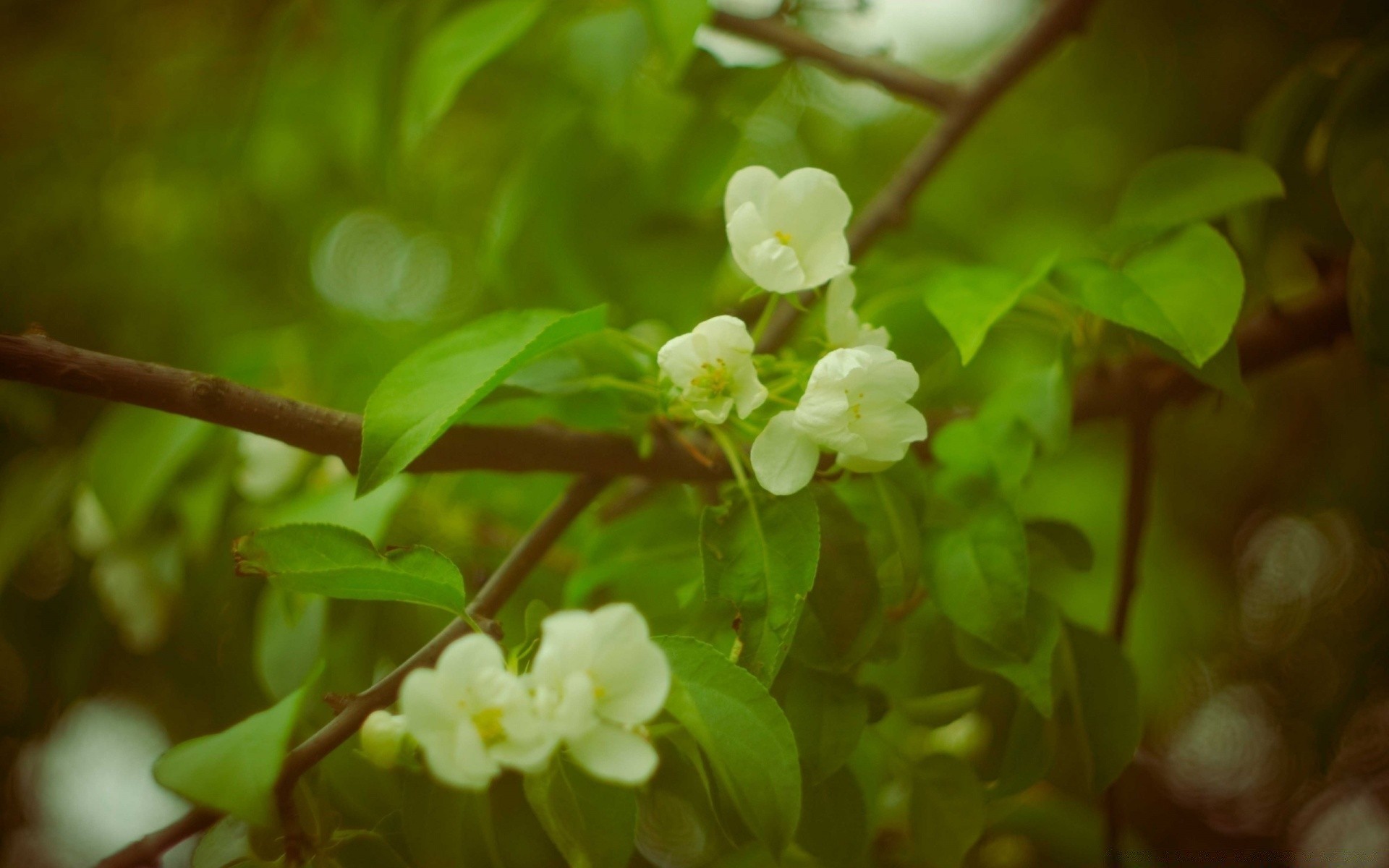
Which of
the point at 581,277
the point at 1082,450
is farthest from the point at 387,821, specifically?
the point at 1082,450

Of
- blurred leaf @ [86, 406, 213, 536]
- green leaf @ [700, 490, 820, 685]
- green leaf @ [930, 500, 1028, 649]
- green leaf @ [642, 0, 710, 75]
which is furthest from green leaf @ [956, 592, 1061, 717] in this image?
blurred leaf @ [86, 406, 213, 536]

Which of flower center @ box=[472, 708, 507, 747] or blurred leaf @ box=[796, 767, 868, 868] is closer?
flower center @ box=[472, 708, 507, 747]

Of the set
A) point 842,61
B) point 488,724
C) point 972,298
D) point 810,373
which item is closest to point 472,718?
point 488,724

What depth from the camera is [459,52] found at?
57cm

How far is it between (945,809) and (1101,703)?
107mm

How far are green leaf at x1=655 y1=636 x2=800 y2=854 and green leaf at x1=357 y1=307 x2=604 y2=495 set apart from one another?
14 cm

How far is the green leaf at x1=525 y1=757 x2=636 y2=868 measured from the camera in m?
0.36

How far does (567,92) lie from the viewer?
73 centimetres

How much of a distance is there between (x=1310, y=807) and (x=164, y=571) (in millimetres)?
1155

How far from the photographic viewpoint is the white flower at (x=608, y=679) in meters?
0.31

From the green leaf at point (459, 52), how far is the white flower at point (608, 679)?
384mm

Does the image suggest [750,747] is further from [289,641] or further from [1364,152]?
[1364,152]

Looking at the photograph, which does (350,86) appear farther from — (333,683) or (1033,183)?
(1033,183)

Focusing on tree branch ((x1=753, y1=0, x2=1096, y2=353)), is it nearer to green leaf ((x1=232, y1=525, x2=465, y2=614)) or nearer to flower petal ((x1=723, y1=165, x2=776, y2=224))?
flower petal ((x1=723, y1=165, x2=776, y2=224))
